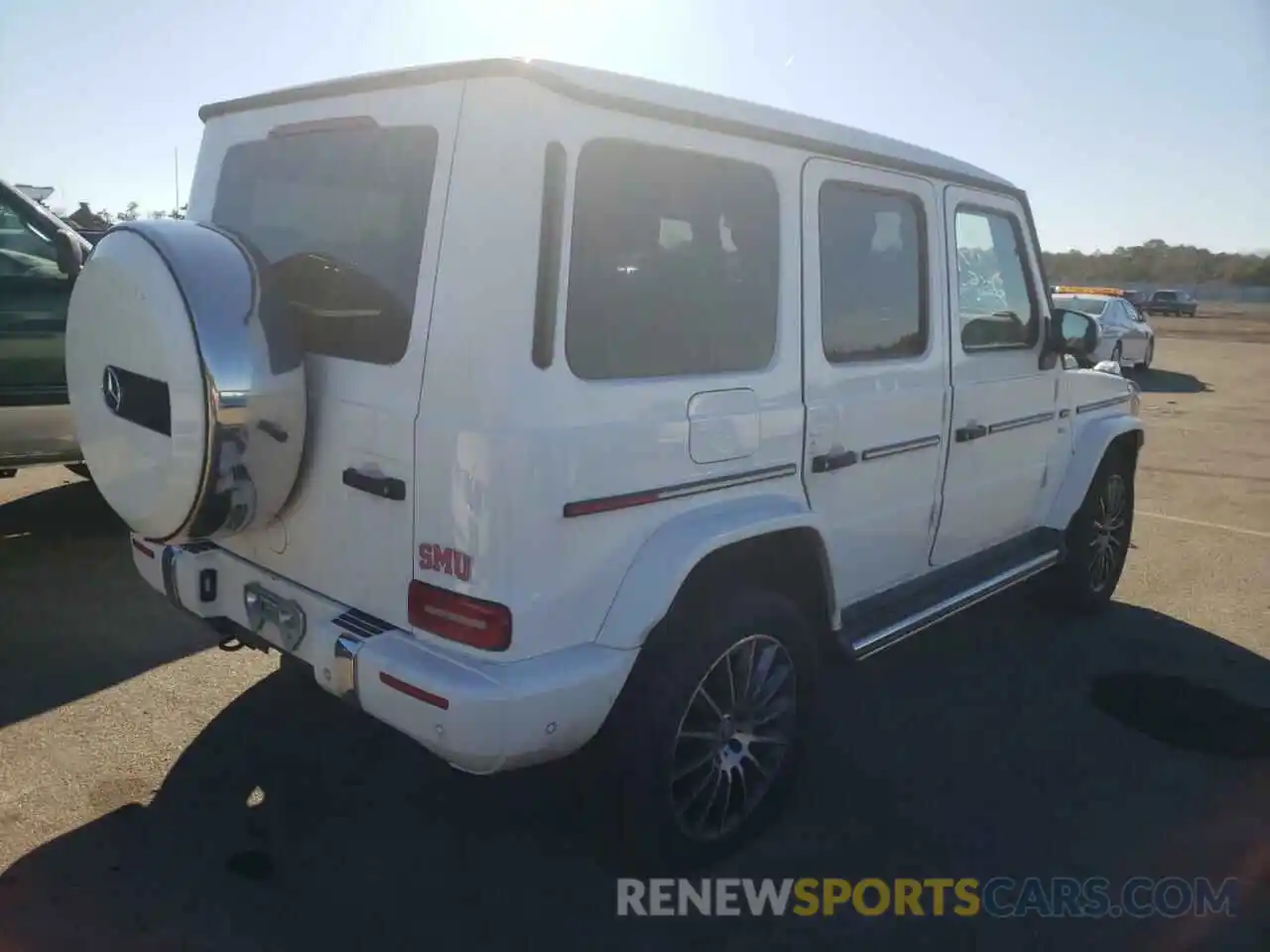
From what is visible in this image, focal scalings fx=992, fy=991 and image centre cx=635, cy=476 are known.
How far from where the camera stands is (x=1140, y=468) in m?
9.47

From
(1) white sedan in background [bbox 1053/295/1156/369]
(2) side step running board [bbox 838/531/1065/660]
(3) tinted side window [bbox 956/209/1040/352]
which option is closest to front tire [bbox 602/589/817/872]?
(2) side step running board [bbox 838/531/1065/660]

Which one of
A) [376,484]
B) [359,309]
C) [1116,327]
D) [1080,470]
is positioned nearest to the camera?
[376,484]

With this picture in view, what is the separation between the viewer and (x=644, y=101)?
8.29ft

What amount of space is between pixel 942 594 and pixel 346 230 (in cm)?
257

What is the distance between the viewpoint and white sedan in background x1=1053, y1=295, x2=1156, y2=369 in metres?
16.8

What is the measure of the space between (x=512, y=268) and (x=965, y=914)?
2.26 metres

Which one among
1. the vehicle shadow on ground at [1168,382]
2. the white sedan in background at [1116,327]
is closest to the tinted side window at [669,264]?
the white sedan in background at [1116,327]

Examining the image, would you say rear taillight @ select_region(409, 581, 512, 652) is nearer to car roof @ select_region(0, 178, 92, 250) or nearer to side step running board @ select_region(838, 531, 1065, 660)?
side step running board @ select_region(838, 531, 1065, 660)

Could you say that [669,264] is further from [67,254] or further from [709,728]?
[67,254]

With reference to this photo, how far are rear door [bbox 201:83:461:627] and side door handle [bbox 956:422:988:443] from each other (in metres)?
2.35

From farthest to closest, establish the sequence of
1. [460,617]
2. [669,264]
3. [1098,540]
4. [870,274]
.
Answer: [1098,540], [870,274], [669,264], [460,617]

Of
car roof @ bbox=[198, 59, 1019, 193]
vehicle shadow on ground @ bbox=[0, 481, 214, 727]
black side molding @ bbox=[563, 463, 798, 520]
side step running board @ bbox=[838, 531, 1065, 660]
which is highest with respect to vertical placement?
car roof @ bbox=[198, 59, 1019, 193]

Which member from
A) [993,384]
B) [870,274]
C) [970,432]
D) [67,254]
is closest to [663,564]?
[870,274]

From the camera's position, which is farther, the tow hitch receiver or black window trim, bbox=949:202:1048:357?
black window trim, bbox=949:202:1048:357
